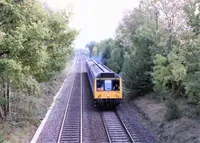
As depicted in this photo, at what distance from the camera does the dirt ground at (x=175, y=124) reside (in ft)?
51.4

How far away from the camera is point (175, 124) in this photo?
57.5 ft

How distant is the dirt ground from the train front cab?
6.85ft

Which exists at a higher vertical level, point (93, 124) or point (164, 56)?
point (164, 56)

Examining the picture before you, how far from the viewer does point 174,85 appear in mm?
23234

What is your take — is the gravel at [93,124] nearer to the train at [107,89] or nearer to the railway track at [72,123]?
the railway track at [72,123]

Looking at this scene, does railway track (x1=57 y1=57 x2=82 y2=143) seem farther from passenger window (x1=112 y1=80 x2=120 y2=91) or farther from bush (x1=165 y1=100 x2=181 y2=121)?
bush (x1=165 y1=100 x2=181 y2=121)

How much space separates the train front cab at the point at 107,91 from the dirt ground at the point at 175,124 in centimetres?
209

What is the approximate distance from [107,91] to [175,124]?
23.7 ft

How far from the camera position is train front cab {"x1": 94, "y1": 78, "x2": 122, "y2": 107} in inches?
930

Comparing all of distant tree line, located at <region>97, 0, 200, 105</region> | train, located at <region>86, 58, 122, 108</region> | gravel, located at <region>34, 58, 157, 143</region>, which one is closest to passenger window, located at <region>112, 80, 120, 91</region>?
train, located at <region>86, 58, 122, 108</region>

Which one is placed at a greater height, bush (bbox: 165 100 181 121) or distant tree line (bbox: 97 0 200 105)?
distant tree line (bbox: 97 0 200 105)

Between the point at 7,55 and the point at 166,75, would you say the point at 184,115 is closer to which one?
the point at 166,75

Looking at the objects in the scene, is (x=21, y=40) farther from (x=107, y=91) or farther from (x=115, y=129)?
(x=107, y=91)

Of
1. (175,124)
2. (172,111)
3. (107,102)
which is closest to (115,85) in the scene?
(107,102)
